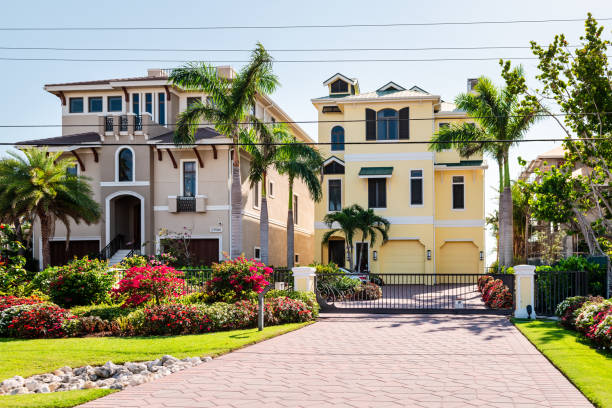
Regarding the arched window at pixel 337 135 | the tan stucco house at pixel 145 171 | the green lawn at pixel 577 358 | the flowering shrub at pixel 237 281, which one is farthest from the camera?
the arched window at pixel 337 135

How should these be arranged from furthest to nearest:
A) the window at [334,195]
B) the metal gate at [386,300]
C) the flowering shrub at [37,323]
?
1. the window at [334,195]
2. the metal gate at [386,300]
3. the flowering shrub at [37,323]

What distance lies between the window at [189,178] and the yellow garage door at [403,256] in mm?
12218

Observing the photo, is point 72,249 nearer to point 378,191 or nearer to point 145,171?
point 145,171

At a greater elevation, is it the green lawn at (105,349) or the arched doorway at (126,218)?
the arched doorway at (126,218)

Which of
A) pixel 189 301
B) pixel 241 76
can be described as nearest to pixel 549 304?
pixel 189 301

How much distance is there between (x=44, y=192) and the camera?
28.8 meters

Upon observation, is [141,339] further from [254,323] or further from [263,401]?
[263,401]

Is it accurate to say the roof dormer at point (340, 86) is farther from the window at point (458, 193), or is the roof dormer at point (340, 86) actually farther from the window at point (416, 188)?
the window at point (458, 193)

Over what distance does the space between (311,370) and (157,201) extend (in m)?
24.4

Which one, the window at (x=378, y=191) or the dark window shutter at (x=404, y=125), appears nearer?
the dark window shutter at (x=404, y=125)

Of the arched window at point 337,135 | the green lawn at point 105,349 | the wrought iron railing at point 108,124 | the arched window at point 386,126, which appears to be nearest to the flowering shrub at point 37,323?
the green lawn at point 105,349

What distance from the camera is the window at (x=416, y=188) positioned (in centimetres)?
3784

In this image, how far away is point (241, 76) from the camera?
25.8m

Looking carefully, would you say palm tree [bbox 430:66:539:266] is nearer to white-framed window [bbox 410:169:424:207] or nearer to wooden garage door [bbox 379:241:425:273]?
white-framed window [bbox 410:169:424:207]
